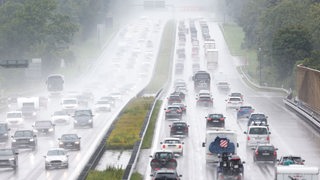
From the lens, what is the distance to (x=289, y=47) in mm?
145875

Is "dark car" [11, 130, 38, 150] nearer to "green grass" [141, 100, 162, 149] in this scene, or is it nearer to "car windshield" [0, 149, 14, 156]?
"green grass" [141, 100, 162, 149]

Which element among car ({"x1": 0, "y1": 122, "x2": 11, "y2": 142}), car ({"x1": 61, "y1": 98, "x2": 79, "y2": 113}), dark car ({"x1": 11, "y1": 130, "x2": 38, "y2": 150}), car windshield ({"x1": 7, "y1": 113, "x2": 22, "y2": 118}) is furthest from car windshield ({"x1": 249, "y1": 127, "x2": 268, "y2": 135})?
car ({"x1": 61, "y1": 98, "x2": 79, "y2": 113})

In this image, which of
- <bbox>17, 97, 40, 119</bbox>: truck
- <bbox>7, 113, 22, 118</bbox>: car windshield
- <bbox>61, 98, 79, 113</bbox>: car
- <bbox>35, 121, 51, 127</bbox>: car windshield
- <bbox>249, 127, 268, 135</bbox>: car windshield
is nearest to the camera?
<bbox>249, 127, 268, 135</bbox>: car windshield

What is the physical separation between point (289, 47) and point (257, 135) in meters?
80.7

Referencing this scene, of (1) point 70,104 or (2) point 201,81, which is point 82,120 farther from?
(2) point 201,81

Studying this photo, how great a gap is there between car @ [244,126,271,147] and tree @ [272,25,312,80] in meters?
78.5

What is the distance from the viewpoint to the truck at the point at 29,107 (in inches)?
3954

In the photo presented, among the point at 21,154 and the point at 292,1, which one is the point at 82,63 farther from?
the point at 21,154

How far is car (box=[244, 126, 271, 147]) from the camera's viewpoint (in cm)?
6638

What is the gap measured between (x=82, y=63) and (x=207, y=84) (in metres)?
66.8

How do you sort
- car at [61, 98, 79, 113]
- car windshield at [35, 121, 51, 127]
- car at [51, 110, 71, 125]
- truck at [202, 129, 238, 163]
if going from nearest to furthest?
truck at [202, 129, 238, 163]
car windshield at [35, 121, 51, 127]
car at [51, 110, 71, 125]
car at [61, 98, 79, 113]

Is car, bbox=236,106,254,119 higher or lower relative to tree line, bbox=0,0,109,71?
lower

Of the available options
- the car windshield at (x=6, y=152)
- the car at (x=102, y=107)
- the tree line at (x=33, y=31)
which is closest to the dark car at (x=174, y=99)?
the car at (x=102, y=107)

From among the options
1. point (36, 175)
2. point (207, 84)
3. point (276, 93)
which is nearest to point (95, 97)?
point (207, 84)
